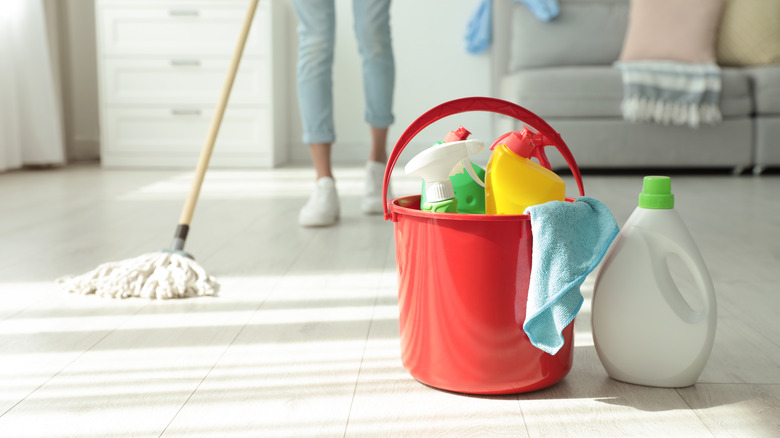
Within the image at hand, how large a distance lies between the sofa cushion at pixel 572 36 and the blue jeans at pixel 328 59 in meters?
1.53

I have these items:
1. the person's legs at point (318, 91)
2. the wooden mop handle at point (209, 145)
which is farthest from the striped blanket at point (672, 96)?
the wooden mop handle at point (209, 145)

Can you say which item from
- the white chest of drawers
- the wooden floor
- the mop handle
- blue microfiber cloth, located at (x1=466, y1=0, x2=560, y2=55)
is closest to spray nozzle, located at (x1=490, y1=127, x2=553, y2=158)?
the wooden floor

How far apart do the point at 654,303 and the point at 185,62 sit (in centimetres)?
299

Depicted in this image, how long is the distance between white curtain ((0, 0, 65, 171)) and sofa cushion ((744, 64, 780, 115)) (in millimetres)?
2902

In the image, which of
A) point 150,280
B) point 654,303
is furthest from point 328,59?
Result: point 654,303

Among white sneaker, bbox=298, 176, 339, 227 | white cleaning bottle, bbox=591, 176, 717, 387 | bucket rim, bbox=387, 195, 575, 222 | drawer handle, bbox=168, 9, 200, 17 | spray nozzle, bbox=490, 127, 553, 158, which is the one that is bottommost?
white sneaker, bbox=298, 176, 339, 227

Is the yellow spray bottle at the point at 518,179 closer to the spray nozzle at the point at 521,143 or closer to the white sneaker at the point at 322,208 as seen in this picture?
the spray nozzle at the point at 521,143

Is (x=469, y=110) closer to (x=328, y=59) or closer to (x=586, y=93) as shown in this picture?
(x=328, y=59)

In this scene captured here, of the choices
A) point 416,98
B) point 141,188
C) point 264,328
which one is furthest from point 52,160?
point 264,328

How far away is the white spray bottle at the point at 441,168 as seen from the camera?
32.0 inches

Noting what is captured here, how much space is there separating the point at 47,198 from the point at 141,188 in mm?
358

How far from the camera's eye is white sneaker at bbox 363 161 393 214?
199 cm

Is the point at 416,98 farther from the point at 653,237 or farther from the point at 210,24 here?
the point at 653,237

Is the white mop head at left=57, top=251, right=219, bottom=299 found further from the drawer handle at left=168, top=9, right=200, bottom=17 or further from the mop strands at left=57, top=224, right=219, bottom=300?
the drawer handle at left=168, top=9, right=200, bottom=17
